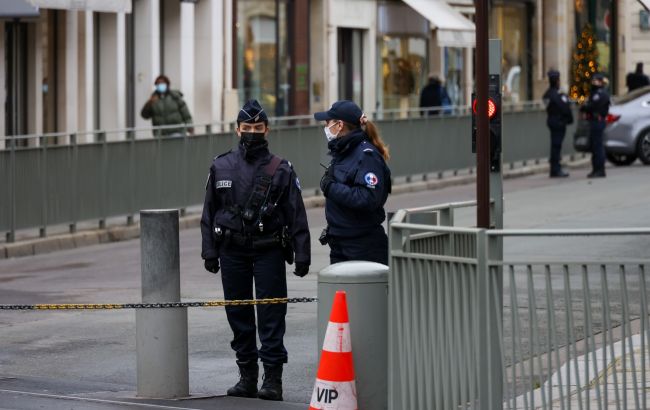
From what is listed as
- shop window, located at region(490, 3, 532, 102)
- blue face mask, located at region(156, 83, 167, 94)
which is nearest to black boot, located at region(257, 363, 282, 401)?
blue face mask, located at region(156, 83, 167, 94)

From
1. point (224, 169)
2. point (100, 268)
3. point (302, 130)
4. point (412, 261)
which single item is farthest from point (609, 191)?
point (412, 261)

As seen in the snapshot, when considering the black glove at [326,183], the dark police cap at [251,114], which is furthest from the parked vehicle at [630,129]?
the dark police cap at [251,114]

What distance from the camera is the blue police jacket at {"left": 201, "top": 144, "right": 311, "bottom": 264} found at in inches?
370

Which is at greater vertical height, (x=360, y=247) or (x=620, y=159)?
(x=620, y=159)

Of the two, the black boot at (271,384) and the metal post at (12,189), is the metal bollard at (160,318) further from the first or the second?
the metal post at (12,189)

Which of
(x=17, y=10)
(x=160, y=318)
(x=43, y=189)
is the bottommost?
(x=160, y=318)

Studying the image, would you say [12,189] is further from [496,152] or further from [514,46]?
[514,46]

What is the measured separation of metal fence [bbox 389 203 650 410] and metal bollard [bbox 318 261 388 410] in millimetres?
539

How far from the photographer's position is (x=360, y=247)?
32.4 feet

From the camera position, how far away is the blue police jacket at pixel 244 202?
9398 mm

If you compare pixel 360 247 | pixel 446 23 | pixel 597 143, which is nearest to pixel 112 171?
pixel 597 143

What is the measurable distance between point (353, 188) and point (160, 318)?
131 cm

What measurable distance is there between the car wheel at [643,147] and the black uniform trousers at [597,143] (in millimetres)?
3012

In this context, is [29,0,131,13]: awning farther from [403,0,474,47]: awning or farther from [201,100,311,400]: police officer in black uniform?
[201,100,311,400]: police officer in black uniform
